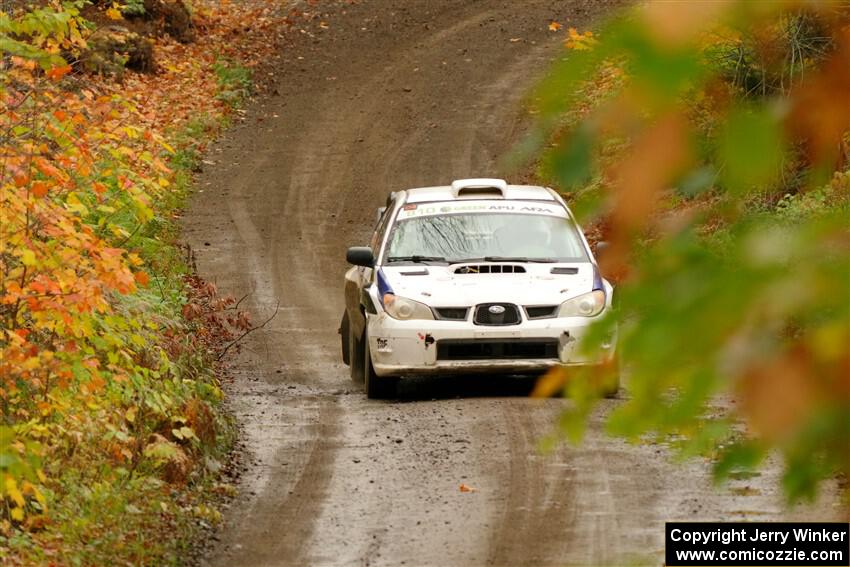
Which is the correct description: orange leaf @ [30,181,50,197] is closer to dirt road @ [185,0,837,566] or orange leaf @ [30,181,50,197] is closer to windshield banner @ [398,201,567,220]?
dirt road @ [185,0,837,566]

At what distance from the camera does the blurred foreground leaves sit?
1676mm

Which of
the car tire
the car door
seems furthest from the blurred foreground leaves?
the car door

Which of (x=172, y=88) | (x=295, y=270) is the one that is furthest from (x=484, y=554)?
(x=172, y=88)

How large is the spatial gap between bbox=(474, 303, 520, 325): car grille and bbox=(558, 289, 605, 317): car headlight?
0.38 m

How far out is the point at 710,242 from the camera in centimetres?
203

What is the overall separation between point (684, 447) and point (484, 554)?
5204 mm

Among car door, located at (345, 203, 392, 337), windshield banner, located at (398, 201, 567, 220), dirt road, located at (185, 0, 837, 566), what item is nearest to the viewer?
dirt road, located at (185, 0, 837, 566)

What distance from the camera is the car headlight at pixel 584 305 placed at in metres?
11.3

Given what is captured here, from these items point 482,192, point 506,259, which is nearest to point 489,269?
point 506,259

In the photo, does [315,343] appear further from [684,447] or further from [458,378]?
[684,447]

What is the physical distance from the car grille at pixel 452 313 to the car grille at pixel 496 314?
0.11m

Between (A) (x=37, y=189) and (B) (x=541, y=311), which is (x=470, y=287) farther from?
(A) (x=37, y=189)

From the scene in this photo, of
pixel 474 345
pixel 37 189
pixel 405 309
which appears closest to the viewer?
pixel 37 189

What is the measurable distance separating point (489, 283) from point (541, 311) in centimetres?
51
